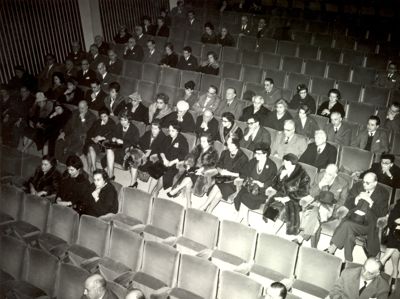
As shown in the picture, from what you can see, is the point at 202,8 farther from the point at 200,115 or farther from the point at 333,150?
the point at 333,150

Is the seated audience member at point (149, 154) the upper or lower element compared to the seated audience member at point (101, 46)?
lower

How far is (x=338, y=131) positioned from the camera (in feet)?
16.0

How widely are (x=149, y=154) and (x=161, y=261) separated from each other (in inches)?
68.0

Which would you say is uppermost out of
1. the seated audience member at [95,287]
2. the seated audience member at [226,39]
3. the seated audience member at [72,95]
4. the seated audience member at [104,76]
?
the seated audience member at [226,39]

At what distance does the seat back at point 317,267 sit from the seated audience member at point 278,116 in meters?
2.11

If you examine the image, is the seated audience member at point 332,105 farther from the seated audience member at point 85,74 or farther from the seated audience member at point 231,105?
the seated audience member at point 85,74

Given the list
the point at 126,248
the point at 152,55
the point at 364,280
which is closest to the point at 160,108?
the point at 152,55

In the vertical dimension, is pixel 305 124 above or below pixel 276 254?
above

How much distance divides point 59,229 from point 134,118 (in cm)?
209

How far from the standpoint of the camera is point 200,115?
5.22 m

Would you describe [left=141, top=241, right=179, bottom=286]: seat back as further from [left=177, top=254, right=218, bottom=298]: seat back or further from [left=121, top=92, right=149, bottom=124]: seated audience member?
[left=121, top=92, right=149, bottom=124]: seated audience member

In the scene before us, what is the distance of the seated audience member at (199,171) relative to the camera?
435 cm

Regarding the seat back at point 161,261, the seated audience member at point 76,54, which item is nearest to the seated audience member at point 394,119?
the seat back at point 161,261

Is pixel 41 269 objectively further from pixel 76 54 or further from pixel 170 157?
pixel 76 54
